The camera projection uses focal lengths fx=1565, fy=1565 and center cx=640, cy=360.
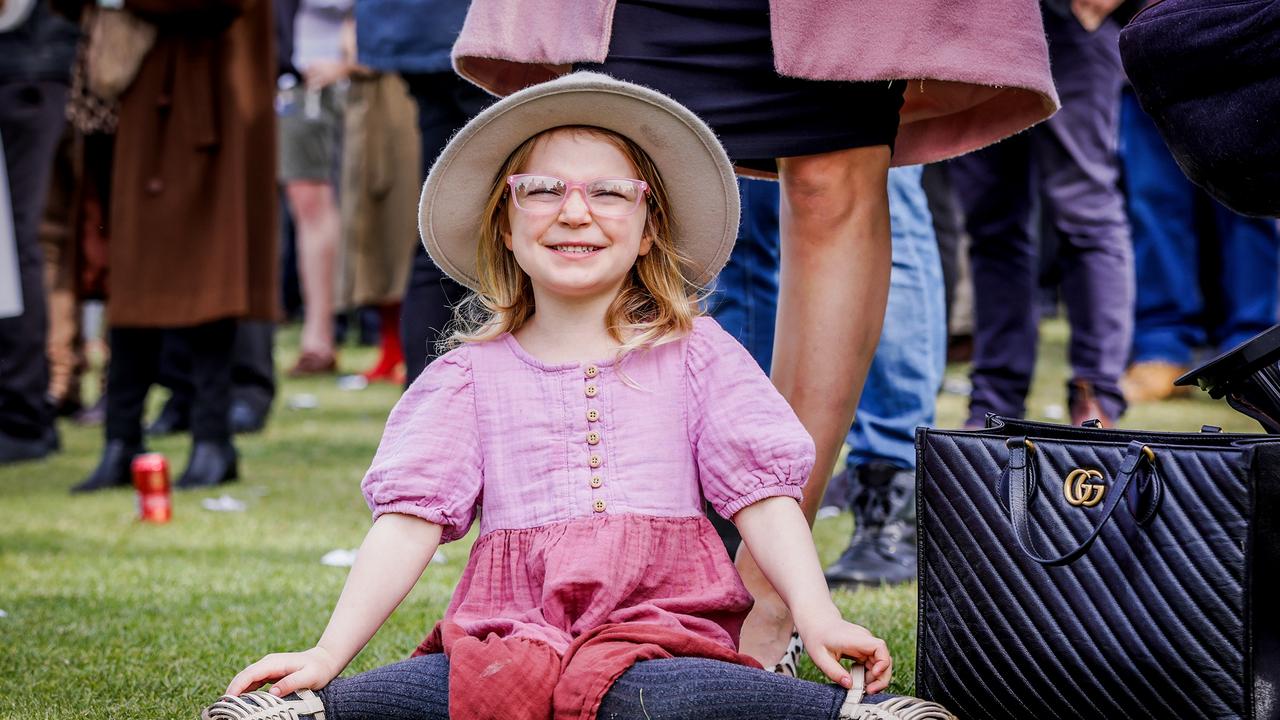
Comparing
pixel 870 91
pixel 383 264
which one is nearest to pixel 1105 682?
pixel 870 91

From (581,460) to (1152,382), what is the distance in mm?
4754

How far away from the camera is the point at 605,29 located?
2277mm

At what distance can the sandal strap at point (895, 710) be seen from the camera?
1790mm

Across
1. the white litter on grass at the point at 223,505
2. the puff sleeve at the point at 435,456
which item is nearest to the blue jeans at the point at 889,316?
the puff sleeve at the point at 435,456

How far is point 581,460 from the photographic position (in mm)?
2094

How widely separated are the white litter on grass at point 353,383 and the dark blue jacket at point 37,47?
259 centimetres

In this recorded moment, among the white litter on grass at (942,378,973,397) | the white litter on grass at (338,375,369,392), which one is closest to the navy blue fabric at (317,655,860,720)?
the white litter on grass at (942,378,973,397)

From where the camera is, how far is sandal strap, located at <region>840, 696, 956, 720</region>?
179 centimetres

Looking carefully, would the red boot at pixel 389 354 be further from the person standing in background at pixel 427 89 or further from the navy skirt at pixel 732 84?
the navy skirt at pixel 732 84

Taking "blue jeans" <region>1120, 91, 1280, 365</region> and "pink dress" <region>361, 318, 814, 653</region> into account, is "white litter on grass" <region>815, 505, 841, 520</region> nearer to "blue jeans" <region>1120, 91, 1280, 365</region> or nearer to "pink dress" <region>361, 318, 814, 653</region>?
"pink dress" <region>361, 318, 814, 653</region>

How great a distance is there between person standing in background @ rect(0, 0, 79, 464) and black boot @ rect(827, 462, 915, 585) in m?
3.39

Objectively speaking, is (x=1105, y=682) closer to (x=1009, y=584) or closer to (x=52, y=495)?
(x=1009, y=584)

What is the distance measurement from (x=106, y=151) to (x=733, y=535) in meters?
2.80

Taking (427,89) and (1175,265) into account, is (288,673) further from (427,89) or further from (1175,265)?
(1175,265)
